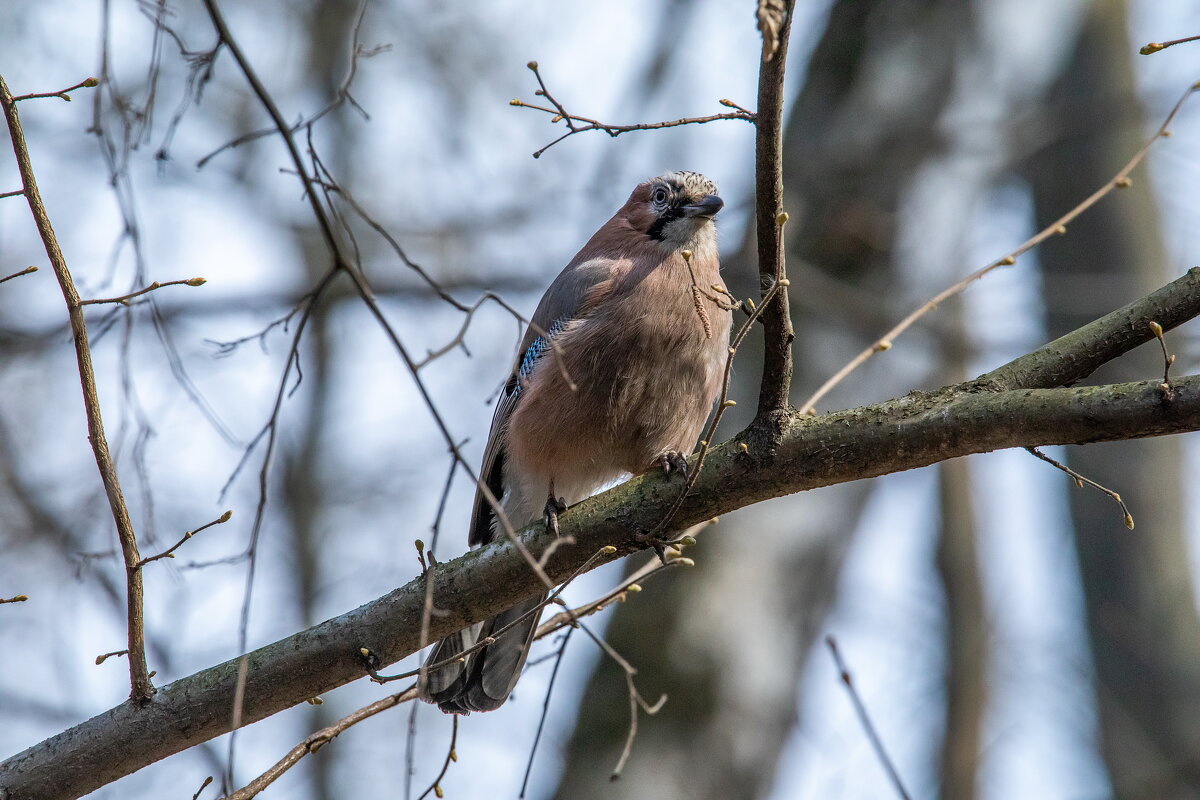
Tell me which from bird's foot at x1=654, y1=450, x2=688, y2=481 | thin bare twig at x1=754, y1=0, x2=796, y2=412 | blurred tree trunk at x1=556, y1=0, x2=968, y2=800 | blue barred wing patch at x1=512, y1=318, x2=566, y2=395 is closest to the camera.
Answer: thin bare twig at x1=754, y1=0, x2=796, y2=412

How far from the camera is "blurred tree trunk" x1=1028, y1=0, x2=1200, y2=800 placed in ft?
27.0

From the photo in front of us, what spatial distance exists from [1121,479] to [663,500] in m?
6.67

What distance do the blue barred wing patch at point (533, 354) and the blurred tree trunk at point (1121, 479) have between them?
16.8 ft

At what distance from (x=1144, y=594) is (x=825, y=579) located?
3289mm

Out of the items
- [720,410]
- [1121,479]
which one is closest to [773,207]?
[720,410]

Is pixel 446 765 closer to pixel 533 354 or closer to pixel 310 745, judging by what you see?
pixel 310 745

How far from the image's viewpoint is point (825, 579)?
7.02m

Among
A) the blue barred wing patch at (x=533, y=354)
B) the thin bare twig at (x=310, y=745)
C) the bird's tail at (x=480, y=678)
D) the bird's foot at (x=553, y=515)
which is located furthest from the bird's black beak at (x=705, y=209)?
the thin bare twig at (x=310, y=745)

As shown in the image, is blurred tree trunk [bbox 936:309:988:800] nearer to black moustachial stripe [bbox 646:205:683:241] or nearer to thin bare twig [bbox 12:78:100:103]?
black moustachial stripe [bbox 646:205:683:241]

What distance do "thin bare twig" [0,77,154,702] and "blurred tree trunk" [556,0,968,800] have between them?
3.80 m

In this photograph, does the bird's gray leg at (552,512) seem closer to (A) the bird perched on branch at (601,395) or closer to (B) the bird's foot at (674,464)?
(A) the bird perched on branch at (601,395)

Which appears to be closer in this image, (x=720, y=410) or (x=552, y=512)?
(x=720, y=410)

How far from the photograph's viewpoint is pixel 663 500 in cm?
337

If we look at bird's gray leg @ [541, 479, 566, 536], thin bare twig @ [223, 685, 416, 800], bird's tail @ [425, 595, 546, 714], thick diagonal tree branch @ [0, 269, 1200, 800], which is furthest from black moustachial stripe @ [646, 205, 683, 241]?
thin bare twig @ [223, 685, 416, 800]
